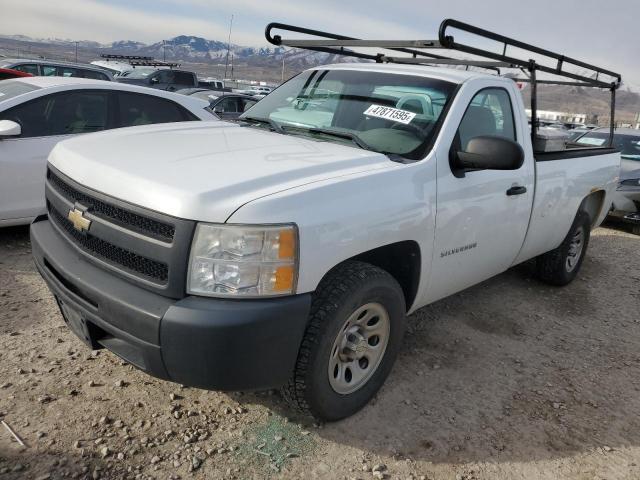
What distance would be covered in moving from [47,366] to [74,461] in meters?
0.86

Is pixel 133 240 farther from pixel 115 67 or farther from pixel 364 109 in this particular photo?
pixel 115 67

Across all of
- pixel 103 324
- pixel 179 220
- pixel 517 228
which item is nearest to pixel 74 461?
pixel 103 324

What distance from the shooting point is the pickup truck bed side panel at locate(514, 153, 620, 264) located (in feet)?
13.4

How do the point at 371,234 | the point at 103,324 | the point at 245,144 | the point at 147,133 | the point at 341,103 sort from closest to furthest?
the point at 103,324 < the point at 371,234 < the point at 245,144 < the point at 147,133 < the point at 341,103

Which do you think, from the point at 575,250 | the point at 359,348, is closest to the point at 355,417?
the point at 359,348

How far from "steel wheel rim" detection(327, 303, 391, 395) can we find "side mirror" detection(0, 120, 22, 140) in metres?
3.57

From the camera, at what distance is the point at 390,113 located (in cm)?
333

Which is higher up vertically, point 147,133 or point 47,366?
point 147,133

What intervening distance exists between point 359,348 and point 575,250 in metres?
3.47

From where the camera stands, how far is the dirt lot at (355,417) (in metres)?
2.53

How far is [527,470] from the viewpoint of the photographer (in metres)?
2.70

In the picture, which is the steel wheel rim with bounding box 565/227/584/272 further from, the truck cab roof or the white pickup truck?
the truck cab roof

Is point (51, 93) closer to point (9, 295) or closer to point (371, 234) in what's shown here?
point (9, 295)

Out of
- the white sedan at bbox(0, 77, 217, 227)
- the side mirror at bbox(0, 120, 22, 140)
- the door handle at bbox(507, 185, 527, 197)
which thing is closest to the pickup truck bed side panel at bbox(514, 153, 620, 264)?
the door handle at bbox(507, 185, 527, 197)
